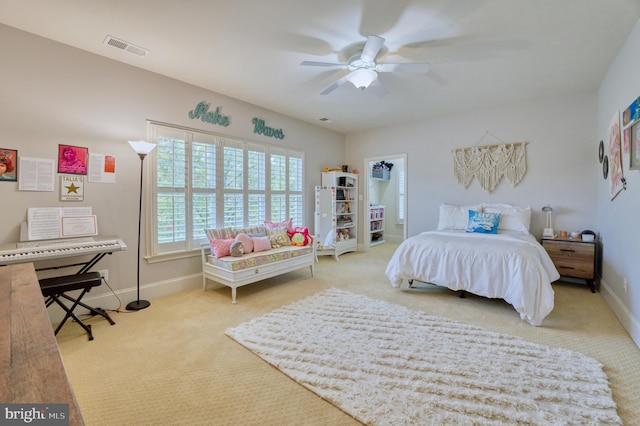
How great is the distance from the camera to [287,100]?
4.21m

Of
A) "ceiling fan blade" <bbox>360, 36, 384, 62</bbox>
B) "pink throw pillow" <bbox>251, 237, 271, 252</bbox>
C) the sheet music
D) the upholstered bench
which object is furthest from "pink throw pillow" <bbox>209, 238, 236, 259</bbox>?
"ceiling fan blade" <bbox>360, 36, 384, 62</bbox>

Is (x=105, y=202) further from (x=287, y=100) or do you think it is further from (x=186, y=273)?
(x=287, y=100)

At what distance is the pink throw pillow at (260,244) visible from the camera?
3791 millimetres

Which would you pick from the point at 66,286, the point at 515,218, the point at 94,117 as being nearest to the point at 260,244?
the point at 66,286

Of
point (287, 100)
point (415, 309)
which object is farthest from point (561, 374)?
point (287, 100)

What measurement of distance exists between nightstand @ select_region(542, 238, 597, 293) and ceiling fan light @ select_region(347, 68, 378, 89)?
3.20m

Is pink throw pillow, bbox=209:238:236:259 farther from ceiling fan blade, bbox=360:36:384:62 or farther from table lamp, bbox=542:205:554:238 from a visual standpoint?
table lamp, bbox=542:205:554:238

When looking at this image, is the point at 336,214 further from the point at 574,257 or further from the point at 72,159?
the point at 72,159

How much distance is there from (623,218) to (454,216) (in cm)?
200

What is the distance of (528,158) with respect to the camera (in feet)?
14.1

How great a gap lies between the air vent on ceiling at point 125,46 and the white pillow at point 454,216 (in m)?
4.52

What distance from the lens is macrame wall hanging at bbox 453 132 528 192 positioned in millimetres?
4348

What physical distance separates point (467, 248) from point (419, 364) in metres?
1.62

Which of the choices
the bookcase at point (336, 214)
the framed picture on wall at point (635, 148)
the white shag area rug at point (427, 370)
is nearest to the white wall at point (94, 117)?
the white shag area rug at point (427, 370)
